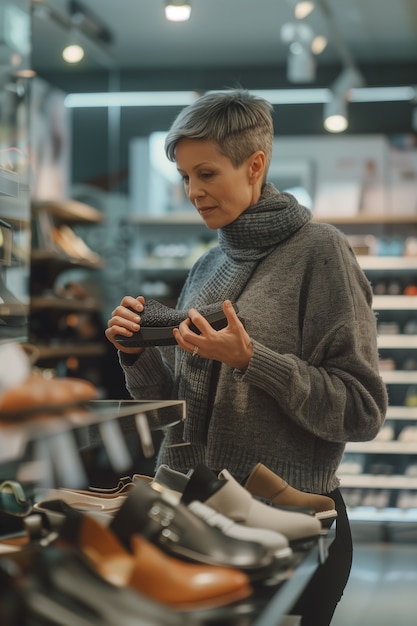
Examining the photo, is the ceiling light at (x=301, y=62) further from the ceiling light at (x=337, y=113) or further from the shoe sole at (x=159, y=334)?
the shoe sole at (x=159, y=334)

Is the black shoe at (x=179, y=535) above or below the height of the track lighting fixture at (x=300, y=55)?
below

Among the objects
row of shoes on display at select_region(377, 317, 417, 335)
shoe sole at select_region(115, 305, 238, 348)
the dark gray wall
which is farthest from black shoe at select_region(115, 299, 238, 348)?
the dark gray wall

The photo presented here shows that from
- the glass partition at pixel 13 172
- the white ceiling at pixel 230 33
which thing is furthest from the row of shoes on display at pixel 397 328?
the glass partition at pixel 13 172

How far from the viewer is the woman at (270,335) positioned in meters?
1.58

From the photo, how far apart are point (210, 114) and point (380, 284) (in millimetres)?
4798

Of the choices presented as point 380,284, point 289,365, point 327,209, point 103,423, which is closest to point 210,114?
point 289,365

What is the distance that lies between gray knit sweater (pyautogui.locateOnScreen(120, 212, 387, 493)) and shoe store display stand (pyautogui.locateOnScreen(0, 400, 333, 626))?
1.51ft

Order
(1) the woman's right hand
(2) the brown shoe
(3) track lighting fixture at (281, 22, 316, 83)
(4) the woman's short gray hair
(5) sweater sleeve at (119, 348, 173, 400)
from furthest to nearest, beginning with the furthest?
(3) track lighting fixture at (281, 22, 316, 83) < (5) sweater sleeve at (119, 348, 173, 400) < (4) the woman's short gray hair < (1) the woman's right hand < (2) the brown shoe

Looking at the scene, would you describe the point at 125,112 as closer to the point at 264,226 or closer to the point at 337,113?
the point at 337,113

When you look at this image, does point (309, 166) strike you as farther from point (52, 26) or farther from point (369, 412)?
point (369, 412)

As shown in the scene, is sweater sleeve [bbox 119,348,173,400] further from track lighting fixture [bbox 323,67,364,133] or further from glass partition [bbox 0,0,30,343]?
track lighting fixture [bbox 323,67,364,133]

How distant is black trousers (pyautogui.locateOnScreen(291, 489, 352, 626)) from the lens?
1595 mm

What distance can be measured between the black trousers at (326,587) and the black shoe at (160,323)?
0.48m

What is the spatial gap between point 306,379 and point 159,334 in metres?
0.27
